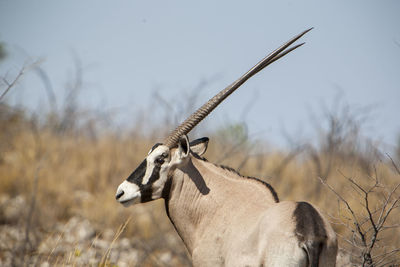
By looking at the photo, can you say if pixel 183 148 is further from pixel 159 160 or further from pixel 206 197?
pixel 206 197

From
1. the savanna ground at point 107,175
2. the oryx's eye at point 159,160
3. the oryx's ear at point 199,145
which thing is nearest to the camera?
the oryx's eye at point 159,160

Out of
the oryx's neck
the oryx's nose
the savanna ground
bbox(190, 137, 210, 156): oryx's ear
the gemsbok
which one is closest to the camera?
the gemsbok

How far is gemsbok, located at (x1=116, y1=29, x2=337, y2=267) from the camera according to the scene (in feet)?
10.5

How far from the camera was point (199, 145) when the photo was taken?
4.98 metres

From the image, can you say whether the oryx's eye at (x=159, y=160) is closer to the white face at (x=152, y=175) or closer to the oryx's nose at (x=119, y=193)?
the white face at (x=152, y=175)

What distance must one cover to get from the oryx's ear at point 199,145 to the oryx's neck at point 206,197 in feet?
1.04

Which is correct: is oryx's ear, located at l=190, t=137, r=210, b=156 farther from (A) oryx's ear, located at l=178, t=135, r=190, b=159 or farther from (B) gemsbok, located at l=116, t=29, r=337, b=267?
(A) oryx's ear, located at l=178, t=135, r=190, b=159

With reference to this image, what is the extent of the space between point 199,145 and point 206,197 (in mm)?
705

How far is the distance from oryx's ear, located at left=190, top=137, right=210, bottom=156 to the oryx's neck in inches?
12.4

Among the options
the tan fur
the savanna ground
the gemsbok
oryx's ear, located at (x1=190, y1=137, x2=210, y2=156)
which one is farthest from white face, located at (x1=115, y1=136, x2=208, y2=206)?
the savanna ground

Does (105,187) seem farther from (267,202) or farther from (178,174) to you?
(267,202)

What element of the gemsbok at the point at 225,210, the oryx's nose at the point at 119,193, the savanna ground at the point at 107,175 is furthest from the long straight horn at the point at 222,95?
the savanna ground at the point at 107,175

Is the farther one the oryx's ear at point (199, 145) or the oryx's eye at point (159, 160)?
the oryx's ear at point (199, 145)

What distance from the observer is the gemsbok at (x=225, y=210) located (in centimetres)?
319
